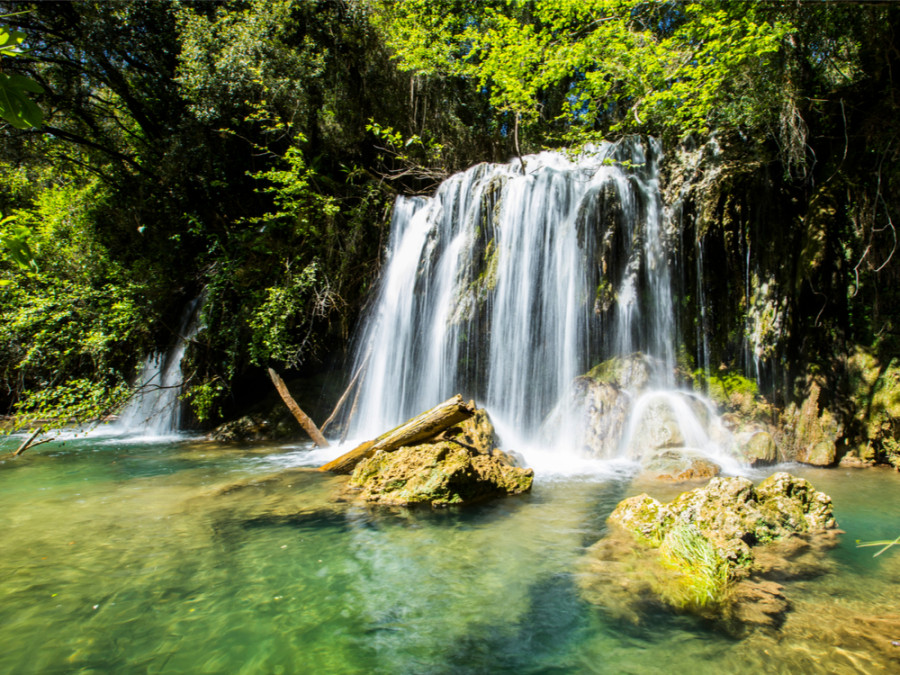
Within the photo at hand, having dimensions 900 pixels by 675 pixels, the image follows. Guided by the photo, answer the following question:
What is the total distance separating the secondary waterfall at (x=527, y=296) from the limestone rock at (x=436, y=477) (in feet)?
11.1

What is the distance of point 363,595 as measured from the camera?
3.40 m

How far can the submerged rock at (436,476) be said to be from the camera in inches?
208

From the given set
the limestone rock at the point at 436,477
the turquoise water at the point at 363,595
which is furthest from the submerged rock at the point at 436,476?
the turquoise water at the point at 363,595

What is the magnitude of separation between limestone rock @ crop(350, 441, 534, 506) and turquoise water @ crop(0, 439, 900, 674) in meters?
0.30

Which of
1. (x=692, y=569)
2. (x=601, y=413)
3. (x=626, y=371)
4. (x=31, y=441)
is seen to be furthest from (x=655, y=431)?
(x=31, y=441)

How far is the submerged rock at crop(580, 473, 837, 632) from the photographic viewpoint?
10.0ft

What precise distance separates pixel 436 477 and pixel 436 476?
0.05 feet

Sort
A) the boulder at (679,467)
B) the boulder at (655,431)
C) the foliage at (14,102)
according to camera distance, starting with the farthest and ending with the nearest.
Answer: the boulder at (655,431) < the boulder at (679,467) < the foliage at (14,102)

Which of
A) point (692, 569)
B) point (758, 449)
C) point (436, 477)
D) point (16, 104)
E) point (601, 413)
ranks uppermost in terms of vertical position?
point (16, 104)

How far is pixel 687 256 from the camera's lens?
9.11 metres

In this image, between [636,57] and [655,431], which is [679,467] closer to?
[655,431]

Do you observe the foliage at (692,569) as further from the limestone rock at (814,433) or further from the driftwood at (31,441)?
the driftwood at (31,441)

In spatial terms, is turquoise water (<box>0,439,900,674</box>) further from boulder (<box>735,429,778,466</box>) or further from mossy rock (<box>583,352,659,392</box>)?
mossy rock (<box>583,352,659,392</box>)

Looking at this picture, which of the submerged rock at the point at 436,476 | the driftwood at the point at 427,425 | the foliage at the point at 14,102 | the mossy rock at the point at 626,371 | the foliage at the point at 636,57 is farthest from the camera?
the mossy rock at the point at 626,371
